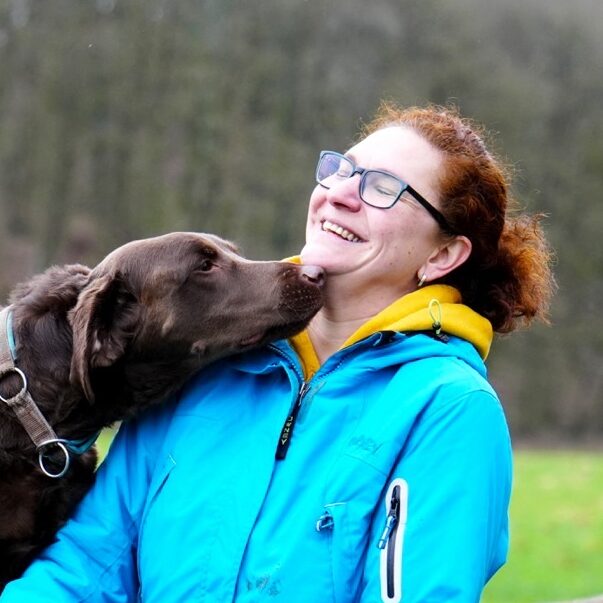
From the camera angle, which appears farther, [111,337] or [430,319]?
[111,337]

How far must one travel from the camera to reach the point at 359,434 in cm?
239

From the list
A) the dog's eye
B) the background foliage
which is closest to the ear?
the dog's eye

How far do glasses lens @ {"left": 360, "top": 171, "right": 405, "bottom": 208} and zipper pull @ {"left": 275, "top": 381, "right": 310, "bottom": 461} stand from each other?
59 centimetres

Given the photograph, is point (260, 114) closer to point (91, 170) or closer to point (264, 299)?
point (91, 170)

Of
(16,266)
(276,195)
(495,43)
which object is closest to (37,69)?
(16,266)

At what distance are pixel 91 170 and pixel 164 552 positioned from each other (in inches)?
840

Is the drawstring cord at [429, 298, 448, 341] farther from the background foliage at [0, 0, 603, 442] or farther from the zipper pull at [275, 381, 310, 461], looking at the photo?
the background foliage at [0, 0, 603, 442]

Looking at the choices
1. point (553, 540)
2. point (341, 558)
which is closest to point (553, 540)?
point (553, 540)

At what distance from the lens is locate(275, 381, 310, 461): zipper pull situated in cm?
250

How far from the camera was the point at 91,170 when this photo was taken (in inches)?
906

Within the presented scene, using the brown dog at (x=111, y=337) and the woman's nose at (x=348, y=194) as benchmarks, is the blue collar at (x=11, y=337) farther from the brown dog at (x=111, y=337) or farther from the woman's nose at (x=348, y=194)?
the woman's nose at (x=348, y=194)

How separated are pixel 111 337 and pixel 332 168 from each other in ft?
2.69

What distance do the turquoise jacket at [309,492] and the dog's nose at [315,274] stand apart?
22 cm

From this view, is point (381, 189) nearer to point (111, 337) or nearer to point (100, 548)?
point (111, 337)
